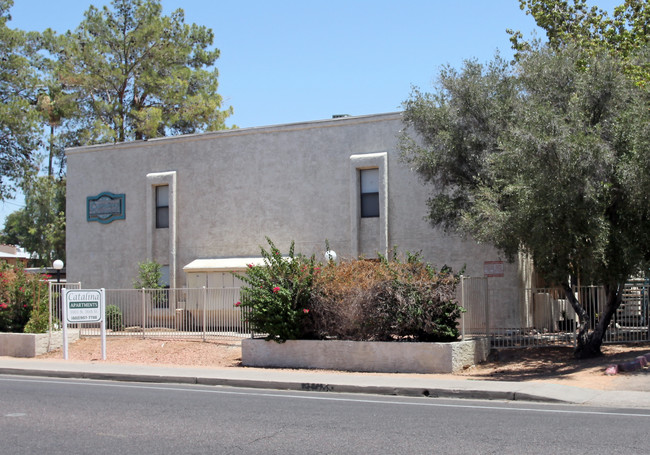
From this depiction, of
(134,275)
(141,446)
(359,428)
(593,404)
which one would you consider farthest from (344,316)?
(134,275)

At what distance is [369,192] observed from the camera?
81.9 ft

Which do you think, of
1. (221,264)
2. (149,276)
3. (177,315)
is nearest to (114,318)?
(177,315)

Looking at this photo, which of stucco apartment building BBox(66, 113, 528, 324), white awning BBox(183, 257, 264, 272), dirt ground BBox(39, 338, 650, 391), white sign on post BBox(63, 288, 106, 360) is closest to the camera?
dirt ground BBox(39, 338, 650, 391)

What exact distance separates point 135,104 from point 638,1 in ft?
90.5

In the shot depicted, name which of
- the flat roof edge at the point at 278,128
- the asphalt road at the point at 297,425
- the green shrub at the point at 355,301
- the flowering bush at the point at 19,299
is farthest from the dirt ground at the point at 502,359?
the flat roof edge at the point at 278,128

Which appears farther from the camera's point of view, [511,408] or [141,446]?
[511,408]

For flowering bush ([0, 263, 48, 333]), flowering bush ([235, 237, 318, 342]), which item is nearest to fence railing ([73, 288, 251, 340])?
flowering bush ([0, 263, 48, 333])

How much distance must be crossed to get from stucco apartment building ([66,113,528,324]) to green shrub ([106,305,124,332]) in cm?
328

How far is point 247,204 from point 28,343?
352 inches

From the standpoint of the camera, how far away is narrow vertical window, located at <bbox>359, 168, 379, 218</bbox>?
2484 centimetres

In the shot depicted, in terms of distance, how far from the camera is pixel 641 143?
14.3m

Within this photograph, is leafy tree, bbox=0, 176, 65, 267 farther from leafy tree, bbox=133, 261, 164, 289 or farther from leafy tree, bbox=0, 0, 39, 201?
leafy tree, bbox=133, 261, 164, 289

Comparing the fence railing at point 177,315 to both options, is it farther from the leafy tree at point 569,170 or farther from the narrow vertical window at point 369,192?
the leafy tree at point 569,170

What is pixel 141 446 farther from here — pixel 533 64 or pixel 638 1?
pixel 638 1
